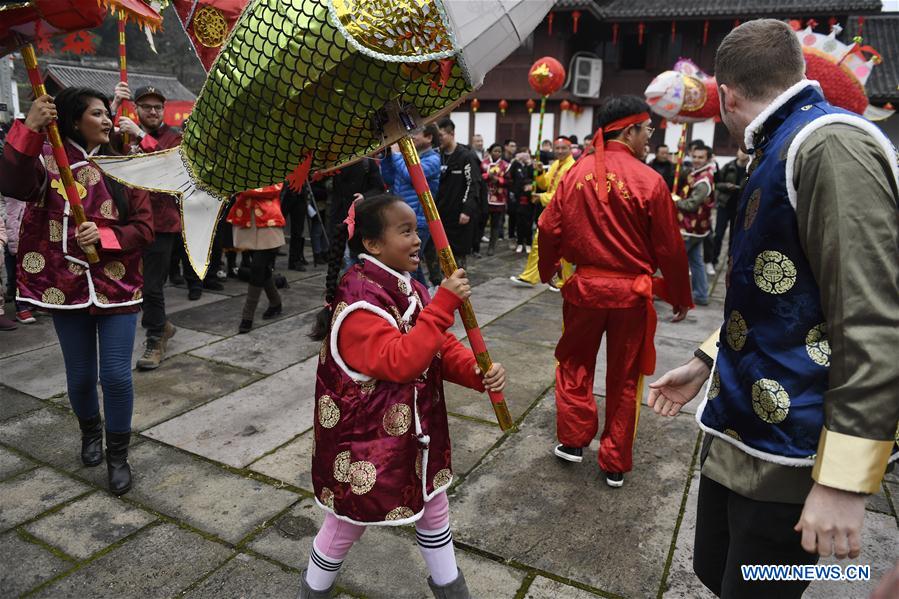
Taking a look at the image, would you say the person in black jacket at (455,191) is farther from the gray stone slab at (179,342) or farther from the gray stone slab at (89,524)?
the gray stone slab at (89,524)

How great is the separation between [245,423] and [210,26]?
8.37ft

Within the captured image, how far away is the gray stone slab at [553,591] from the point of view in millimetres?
2301

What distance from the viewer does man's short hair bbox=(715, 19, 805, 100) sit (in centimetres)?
140

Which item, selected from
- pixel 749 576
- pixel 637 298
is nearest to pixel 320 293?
pixel 637 298

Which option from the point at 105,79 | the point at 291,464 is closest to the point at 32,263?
the point at 291,464

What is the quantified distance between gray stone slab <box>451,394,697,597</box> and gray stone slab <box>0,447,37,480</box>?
2.24 meters

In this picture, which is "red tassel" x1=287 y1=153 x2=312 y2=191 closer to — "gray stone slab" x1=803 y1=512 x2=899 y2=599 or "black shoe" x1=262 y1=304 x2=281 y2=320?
"gray stone slab" x1=803 y1=512 x2=899 y2=599

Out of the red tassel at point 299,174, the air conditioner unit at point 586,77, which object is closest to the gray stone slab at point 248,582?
the red tassel at point 299,174

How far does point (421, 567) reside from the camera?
8.11 ft

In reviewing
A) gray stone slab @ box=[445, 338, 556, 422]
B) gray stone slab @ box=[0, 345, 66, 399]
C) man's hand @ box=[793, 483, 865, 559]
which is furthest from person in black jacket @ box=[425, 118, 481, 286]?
man's hand @ box=[793, 483, 865, 559]

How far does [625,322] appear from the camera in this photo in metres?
3.12

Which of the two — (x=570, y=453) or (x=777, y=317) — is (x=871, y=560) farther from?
(x=777, y=317)

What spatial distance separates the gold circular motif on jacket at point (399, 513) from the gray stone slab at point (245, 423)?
1.66m

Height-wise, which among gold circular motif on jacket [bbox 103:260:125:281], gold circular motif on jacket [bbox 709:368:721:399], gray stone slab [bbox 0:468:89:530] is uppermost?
gold circular motif on jacket [bbox 709:368:721:399]
